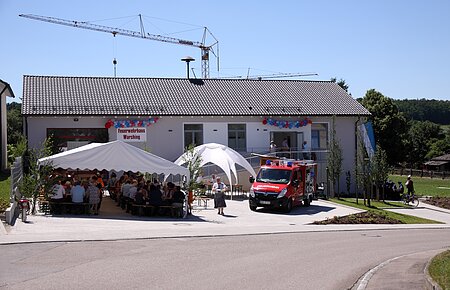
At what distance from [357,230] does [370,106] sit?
57493mm

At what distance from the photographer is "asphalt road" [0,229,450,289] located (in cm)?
1197

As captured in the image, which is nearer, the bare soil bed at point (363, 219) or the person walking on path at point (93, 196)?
the person walking on path at point (93, 196)

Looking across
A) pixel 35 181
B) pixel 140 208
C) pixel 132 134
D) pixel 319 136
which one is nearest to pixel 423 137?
pixel 319 136

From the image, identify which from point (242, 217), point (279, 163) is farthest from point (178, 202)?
point (279, 163)

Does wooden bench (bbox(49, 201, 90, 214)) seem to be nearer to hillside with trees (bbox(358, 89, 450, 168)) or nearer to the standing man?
the standing man

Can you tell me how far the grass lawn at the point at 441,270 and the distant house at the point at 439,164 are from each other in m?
93.2

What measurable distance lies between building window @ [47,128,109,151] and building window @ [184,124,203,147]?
210 inches

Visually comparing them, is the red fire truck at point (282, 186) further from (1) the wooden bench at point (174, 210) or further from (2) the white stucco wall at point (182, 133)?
(2) the white stucco wall at point (182, 133)

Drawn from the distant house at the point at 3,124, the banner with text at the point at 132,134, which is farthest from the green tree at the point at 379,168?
the distant house at the point at 3,124

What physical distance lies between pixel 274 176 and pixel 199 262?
17.6 m

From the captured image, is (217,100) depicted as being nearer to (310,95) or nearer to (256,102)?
(256,102)

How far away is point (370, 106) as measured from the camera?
80.6 metres

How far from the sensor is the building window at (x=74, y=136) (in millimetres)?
40156

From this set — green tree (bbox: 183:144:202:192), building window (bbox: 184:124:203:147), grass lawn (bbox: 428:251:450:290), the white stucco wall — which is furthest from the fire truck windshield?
grass lawn (bbox: 428:251:450:290)
